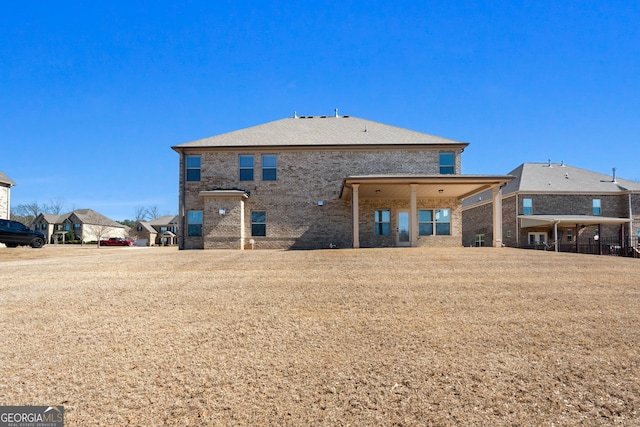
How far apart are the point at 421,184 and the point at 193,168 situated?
1222 cm

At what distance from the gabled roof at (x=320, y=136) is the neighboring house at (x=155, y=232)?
4929 centimetres

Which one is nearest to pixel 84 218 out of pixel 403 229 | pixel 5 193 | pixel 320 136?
pixel 5 193

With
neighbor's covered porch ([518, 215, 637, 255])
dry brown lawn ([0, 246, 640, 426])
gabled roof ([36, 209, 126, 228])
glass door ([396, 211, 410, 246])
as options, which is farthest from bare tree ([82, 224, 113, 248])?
dry brown lawn ([0, 246, 640, 426])

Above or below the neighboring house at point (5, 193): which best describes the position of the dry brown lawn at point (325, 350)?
below

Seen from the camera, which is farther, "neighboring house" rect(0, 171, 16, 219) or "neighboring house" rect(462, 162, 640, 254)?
"neighboring house" rect(462, 162, 640, 254)

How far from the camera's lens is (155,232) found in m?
71.2

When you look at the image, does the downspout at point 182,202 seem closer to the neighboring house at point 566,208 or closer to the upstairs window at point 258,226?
the upstairs window at point 258,226

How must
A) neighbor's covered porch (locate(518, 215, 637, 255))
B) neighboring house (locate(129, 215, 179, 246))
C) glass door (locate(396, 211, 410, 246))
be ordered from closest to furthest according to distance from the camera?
glass door (locate(396, 211, 410, 246)) → neighbor's covered porch (locate(518, 215, 637, 255)) → neighboring house (locate(129, 215, 179, 246))

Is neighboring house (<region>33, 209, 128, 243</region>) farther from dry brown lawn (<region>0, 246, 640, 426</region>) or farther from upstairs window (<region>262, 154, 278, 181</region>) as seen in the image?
dry brown lawn (<region>0, 246, 640, 426</region>)

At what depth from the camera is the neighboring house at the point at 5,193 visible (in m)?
29.6

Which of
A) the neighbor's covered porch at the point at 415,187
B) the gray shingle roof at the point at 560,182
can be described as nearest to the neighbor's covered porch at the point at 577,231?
the gray shingle roof at the point at 560,182

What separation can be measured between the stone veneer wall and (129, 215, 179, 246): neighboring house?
49.6 meters

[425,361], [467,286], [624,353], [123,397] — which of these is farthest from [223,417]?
[467,286]

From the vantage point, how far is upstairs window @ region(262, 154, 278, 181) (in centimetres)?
2064
